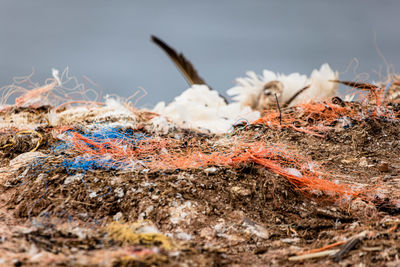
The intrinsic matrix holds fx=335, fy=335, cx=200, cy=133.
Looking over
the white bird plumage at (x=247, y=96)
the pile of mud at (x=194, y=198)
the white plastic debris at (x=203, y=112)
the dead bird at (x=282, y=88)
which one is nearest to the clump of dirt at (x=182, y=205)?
the pile of mud at (x=194, y=198)

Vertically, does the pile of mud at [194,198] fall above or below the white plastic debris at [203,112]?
below

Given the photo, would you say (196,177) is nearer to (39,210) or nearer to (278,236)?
(278,236)

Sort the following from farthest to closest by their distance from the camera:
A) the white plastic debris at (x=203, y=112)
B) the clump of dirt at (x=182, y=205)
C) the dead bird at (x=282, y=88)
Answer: the dead bird at (x=282, y=88) → the white plastic debris at (x=203, y=112) → the clump of dirt at (x=182, y=205)

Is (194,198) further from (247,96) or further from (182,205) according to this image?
(247,96)

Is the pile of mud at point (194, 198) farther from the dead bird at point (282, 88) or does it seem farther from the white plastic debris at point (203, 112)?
the dead bird at point (282, 88)

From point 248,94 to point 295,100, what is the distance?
2.53ft

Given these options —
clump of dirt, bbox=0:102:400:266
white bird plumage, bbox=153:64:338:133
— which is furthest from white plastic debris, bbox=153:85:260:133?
clump of dirt, bbox=0:102:400:266

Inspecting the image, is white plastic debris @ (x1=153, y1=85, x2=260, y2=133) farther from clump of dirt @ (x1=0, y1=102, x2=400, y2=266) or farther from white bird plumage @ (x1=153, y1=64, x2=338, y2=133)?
clump of dirt @ (x1=0, y1=102, x2=400, y2=266)

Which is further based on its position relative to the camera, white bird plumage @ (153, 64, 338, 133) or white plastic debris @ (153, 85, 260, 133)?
white bird plumage @ (153, 64, 338, 133)

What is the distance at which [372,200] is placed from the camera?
248 cm

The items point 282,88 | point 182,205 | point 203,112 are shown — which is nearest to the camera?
point 182,205

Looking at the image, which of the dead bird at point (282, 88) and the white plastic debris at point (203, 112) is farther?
the dead bird at point (282, 88)

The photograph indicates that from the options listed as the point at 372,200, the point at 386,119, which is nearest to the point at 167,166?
the point at 372,200

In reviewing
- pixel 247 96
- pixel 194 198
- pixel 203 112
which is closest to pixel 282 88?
pixel 247 96
